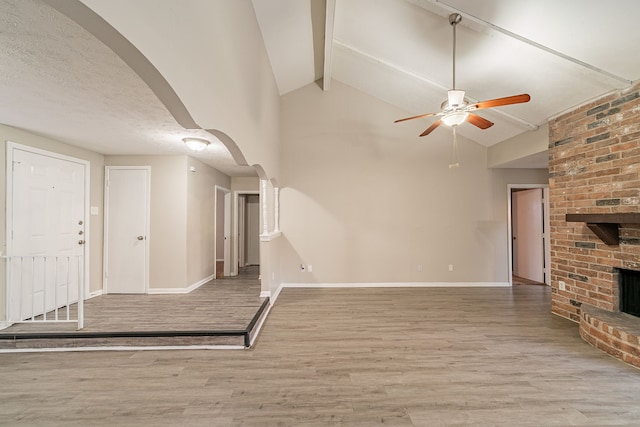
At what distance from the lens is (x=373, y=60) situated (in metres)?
4.43

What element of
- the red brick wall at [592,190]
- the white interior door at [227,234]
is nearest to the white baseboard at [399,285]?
the white interior door at [227,234]

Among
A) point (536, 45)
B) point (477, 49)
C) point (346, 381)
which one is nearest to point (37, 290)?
point (346, 381)

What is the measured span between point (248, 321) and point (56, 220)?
2991mm

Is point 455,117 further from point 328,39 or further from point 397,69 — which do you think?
point 328,39

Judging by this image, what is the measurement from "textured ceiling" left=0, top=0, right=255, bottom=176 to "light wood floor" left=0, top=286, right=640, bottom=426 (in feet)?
7.81

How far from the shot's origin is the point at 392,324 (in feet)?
11.4

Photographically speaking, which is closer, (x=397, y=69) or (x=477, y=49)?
(x=477, y=49)

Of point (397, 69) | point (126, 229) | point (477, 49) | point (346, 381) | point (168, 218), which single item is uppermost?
point (397, 69)

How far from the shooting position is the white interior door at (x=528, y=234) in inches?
225

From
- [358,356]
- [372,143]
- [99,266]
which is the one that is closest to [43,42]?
[358,356]

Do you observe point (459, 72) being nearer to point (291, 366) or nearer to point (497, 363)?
point (497, 363)

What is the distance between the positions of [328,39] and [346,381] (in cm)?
420

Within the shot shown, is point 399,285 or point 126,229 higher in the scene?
point 126,229

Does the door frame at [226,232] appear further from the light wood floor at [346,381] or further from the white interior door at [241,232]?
the light wood floor at [346,381]
